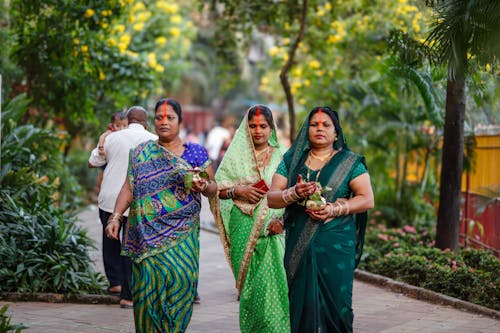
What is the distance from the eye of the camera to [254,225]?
7199mm

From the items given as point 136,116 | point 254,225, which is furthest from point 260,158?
point 136,116

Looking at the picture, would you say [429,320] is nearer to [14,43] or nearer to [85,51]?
[85,51]

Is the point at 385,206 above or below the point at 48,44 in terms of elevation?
below

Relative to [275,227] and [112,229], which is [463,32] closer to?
[275,227]

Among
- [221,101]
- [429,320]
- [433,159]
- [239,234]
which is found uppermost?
[221,101]

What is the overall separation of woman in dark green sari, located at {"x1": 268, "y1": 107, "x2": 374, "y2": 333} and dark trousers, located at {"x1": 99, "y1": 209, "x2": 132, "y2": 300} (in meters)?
2.82

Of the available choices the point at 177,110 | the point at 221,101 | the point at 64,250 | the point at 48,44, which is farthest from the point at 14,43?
the point at 221,101

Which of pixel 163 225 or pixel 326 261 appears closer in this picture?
pixel 326 261

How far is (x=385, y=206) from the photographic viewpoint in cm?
1438

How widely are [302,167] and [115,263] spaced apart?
11.3ft

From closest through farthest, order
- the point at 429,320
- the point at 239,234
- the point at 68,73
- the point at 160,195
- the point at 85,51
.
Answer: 1. the point at 160,195
2. the point at 239,234
3. the point at 429,320
4. the point at 85,51
5. the point at 68,73

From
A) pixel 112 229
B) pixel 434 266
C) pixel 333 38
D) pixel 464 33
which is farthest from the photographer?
pixel 333 38

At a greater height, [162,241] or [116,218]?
[116,218]

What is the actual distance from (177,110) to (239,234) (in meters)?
1.53
